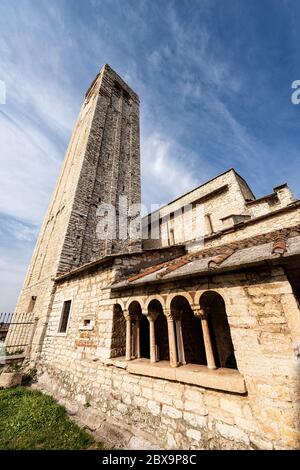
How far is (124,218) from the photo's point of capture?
42.5 feet

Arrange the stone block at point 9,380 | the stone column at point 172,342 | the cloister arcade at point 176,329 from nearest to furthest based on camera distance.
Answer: the cloister arcade at point 176,329
the stone column at point 172,342
the stone block at point 9,380

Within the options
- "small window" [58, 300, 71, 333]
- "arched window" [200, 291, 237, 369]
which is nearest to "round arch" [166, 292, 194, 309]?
"arched window" [200, 291, 237, 369]

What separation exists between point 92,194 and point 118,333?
8.55 meters

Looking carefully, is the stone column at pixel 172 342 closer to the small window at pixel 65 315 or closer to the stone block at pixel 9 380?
the small window at pixel 65 315

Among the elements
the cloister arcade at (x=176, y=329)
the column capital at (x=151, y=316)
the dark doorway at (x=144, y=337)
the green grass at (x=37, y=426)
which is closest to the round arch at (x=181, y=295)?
the cloister arcade at (x=176, y=329)

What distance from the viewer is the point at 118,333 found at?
5070mm

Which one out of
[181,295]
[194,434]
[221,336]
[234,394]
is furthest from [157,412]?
[221,336]

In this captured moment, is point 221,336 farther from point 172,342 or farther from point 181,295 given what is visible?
point 181,295

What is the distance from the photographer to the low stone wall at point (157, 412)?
2699 mm

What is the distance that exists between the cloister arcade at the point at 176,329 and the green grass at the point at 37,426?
5.34ft

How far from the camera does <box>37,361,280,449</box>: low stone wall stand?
2.70m
